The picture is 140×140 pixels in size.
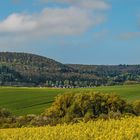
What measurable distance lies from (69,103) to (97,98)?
3.97 m

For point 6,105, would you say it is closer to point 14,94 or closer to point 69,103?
point 14,94

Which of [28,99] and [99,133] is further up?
[99,133]

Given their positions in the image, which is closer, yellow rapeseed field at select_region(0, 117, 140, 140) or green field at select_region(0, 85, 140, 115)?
yellow rapeseed field at select_region(0, 117, 140, 140)

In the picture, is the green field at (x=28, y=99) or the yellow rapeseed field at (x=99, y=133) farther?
the green field at (x=28, y=99)

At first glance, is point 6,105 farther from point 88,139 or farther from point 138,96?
point 88,139

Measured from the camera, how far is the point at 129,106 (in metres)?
64.8

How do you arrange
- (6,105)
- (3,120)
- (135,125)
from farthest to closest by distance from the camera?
1. (6,105)
2. (3,120)
3. (135,125)

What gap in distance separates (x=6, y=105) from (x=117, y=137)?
7712cm

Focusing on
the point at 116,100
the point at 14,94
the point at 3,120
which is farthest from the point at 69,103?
the point at 14,94

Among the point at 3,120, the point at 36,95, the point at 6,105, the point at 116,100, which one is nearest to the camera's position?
the point at 3,120

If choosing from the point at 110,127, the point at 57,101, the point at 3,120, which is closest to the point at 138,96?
the point at 57,101

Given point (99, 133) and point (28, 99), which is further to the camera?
point (28, 99)

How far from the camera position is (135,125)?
16.8 meters

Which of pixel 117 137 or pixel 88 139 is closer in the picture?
pixel 117 137
